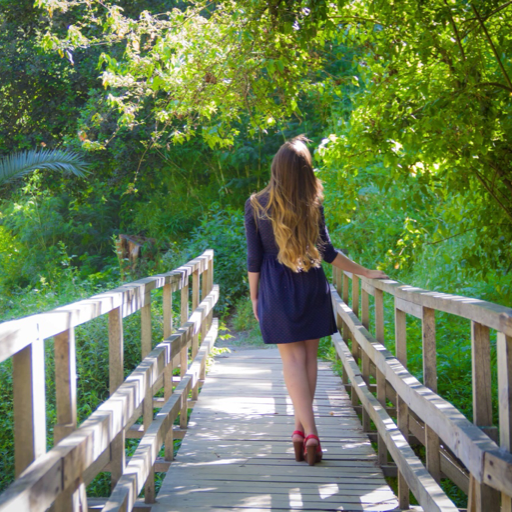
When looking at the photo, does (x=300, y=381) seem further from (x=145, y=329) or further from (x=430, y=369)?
(x=430, y=369)

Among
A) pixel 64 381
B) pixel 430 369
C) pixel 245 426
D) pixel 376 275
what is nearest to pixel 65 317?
pixel 64 381

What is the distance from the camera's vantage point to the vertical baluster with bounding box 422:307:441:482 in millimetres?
2725

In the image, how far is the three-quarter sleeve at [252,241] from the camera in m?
3.68

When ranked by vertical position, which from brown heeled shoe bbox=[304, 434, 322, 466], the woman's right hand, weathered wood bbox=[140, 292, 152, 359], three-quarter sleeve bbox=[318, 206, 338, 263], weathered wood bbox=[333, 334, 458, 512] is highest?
three-quarter sleeve bbox=[318, 206, 338, 263]

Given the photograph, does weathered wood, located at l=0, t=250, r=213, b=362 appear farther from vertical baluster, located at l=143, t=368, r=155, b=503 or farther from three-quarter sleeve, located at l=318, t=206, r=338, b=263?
three-quarter sleeve, located at l=318, t=206, r=338, b=263

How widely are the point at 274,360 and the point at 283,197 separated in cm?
425

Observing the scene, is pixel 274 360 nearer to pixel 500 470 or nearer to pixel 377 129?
pixel 377 129

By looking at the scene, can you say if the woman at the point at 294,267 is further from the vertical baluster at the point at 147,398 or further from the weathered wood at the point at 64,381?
the weathered wood at the point at 64,381

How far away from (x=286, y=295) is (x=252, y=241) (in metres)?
0.35

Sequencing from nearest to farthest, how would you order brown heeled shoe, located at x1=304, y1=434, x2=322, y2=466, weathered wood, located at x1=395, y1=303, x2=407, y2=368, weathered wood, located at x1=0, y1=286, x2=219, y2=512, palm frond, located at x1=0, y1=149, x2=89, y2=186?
weathered wood, located at x1=0, y1=286, x2=219, y2=512, weathered wood, located at x1=395, y1=303, x2=407, y2=368, brown heeled shoe, located at x1=304, y1=434, x2=322, y2=466, palm frond, located at x1=0, y1=149, x2=89, y2=186

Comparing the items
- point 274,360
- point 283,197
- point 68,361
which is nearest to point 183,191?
point 274,360

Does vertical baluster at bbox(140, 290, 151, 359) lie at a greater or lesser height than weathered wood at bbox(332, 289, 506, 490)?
greater

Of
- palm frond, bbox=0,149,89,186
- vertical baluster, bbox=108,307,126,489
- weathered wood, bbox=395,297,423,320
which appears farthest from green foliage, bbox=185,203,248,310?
vertical baluster, bbox=108,307,126,489

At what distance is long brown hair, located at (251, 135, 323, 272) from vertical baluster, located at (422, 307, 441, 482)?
95 cm
